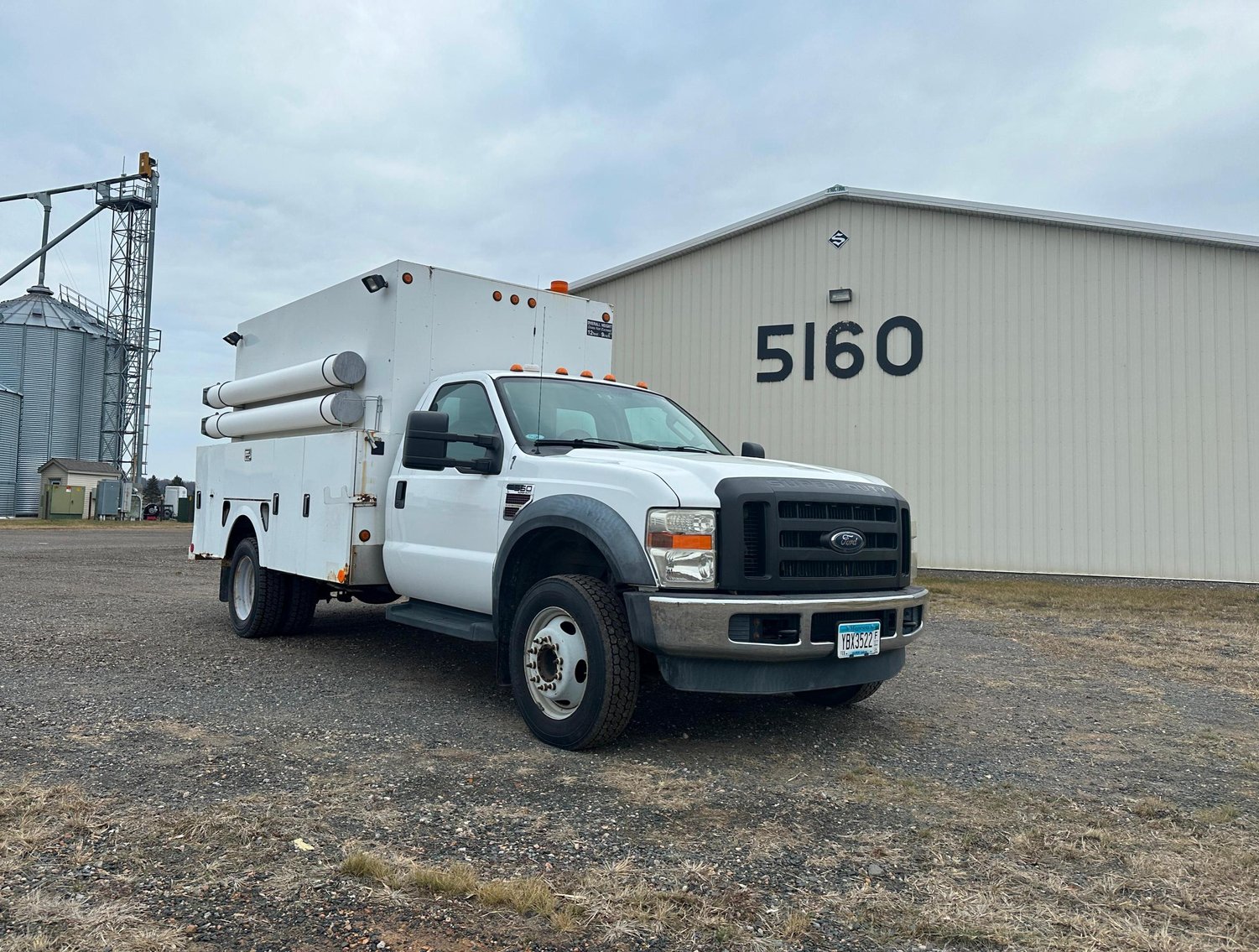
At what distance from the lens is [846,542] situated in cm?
492

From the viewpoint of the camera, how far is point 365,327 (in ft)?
23.5

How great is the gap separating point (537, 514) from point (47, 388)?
52381 mm

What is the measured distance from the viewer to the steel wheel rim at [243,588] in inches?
332

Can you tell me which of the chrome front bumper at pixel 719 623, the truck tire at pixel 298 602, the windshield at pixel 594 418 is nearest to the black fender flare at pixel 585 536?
the chrome front bumper at pixel 719 623

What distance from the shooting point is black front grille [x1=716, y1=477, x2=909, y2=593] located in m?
4.65

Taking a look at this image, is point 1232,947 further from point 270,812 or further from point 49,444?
point 49,444

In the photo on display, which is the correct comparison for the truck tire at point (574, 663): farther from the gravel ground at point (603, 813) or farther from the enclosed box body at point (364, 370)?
the enclosed box body at point (364, 370)

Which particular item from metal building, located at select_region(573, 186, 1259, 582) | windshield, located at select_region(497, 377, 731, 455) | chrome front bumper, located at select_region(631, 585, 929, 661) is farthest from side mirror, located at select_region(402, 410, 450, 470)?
metal building, located at select_region(573, 186, 1259, 582)

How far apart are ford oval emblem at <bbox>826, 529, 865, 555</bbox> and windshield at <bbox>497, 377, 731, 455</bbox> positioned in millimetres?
1513

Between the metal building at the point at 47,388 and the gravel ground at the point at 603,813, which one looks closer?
the gravel ground at the point at 603,813

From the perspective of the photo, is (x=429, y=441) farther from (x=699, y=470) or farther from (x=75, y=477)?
(x=75, y=477)

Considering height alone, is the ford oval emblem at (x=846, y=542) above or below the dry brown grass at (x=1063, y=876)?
above

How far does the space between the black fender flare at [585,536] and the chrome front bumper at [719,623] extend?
14 cm

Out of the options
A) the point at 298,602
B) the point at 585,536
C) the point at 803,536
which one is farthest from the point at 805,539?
the point at 298,602
